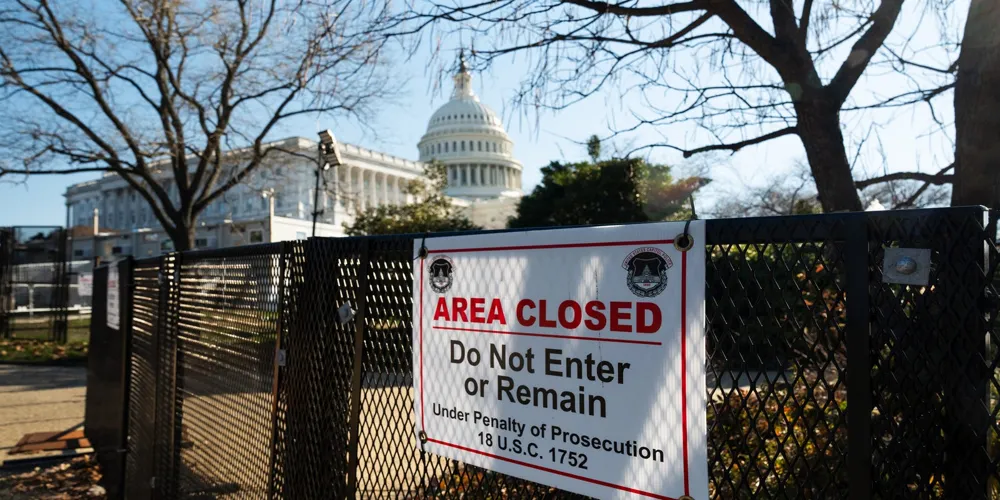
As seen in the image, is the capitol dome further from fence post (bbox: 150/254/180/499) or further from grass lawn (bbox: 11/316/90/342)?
fence post (bbox: 150/254/180/499)

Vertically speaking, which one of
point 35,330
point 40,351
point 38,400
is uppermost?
point 35,330

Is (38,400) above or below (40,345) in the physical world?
below

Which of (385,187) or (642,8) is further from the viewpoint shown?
(385,187)

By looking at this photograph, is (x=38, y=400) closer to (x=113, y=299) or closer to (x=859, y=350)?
(x=113, y=299)

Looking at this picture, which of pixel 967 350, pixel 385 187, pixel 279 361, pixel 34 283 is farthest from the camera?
pixel 385 187

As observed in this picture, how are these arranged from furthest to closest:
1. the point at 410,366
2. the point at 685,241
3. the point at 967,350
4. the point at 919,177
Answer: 1. the point at 919,177
2. the point at 410,366
3. the point at 685,241
4. the point at 967,350

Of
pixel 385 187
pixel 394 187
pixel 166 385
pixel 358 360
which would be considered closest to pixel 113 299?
pixel 166 385

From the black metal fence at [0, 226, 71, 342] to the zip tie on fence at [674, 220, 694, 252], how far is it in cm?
2029

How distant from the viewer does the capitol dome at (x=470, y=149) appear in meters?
101

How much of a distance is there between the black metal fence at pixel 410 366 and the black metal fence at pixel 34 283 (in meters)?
14.8

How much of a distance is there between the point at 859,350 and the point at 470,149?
332 feet

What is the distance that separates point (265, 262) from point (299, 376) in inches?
27.1

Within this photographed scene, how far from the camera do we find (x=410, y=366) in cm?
280

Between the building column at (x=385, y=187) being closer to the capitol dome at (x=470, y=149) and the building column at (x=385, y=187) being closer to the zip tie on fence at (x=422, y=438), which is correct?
the capitol dome at (x=470, y=149)
